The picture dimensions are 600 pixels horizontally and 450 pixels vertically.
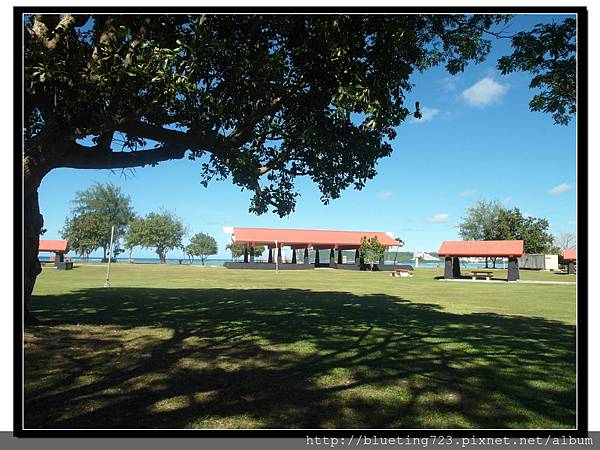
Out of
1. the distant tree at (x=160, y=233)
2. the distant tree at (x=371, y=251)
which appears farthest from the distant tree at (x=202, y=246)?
Answer: the distant tree at (x=371, y=251)

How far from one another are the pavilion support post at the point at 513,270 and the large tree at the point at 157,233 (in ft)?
141

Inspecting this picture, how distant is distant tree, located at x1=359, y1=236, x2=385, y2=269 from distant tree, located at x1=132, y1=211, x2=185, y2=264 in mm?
26304

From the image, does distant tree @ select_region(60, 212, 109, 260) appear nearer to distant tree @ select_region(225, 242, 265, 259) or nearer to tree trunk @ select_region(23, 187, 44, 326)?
tree trunk @ select_region(23, 187, 44, 326)

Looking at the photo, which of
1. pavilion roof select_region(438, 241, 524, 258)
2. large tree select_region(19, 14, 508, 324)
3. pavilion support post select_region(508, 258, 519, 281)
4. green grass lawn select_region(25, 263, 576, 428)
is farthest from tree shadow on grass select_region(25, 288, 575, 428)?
pavilion roof select_region(438, 241, 524, 258)

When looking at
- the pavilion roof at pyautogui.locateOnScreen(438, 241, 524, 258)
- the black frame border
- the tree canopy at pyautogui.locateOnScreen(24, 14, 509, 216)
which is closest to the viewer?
the black frame border

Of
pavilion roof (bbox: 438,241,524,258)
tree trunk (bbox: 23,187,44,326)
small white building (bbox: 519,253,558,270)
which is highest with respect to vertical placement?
tree trunk (bbox: 23,187,44,326)

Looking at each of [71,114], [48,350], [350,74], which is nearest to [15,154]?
[71,114]

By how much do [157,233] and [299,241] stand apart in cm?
2690

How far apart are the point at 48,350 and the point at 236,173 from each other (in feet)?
13.5

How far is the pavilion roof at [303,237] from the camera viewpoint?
42156 millimetres

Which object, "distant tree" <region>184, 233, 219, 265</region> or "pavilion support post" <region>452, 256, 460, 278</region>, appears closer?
"pavilion support post" <region>452, 256, 460, 278</region>

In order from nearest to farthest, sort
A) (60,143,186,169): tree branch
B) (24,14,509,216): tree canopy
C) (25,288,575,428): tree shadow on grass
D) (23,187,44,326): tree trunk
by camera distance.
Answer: (25,288,575,428): tree shadow on grass < (24,14,509,216): tree canopy < (23,187,44,326): tree trunk < (60,143,186,169): tree branch

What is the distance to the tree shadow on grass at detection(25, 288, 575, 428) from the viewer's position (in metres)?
3.96

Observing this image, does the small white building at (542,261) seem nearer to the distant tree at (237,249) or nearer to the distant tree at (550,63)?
the distant tree at (237,249)
